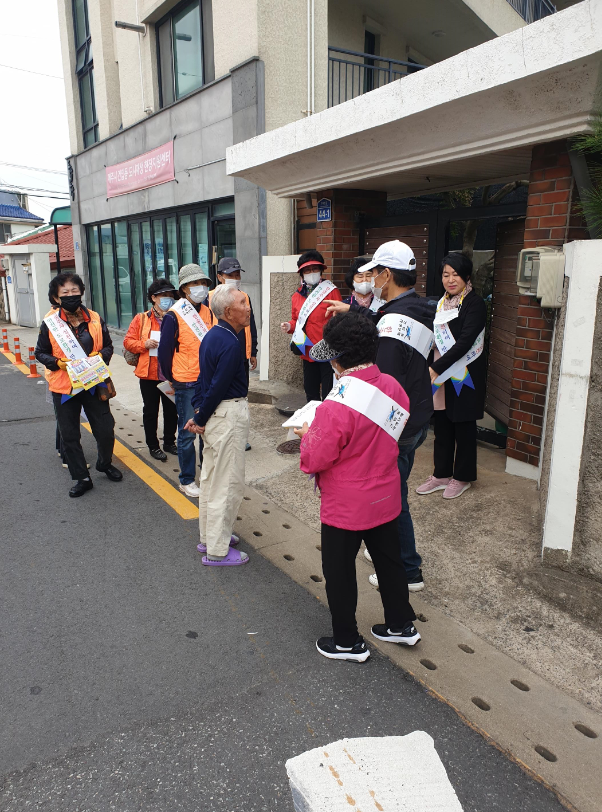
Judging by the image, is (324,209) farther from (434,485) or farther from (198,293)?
(434,485)

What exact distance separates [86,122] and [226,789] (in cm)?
1814

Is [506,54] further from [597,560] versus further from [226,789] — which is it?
[226,789]

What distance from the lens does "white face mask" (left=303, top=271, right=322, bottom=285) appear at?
645 cm

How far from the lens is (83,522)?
192 inches

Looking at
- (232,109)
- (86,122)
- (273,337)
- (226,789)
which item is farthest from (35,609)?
(86,122)

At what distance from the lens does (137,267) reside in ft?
48.6

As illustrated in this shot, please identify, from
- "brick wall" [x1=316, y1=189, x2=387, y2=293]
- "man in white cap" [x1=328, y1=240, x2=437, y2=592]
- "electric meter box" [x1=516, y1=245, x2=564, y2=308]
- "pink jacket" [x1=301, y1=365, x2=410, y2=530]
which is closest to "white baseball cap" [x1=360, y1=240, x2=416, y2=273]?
"man in white cap" [x1=328, y1=240, x2=437, y2=592]

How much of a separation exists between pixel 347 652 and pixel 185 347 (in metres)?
3.02

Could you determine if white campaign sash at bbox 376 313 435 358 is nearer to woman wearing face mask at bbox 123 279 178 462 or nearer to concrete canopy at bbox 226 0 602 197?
concrete canopy at bbox 226 0 602 197

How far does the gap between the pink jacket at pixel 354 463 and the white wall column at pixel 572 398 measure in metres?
1.13

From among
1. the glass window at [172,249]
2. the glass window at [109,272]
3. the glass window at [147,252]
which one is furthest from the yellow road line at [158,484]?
the glass window at [109,272]

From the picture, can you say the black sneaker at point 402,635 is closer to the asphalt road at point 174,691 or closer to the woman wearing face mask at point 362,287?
the asphalt road at point 174,691

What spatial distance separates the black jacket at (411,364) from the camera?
329cm

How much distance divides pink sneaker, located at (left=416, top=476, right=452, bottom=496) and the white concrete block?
2.66 metres
